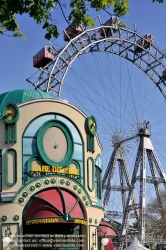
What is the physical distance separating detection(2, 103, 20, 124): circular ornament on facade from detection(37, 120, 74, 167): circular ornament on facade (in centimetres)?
155

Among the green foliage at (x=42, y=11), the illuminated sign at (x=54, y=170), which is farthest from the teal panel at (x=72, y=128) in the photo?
the green foliage at (x=42, y=11)

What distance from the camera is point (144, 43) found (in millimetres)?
56281

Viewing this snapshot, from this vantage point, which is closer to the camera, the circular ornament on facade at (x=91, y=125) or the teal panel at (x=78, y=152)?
the teal panel at (x=78, y=152)

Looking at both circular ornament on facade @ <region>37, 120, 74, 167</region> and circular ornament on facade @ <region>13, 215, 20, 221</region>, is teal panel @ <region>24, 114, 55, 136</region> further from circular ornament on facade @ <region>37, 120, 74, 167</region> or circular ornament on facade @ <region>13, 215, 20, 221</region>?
circular ornament on facade @ <region>13, 215, 20, 221</region>

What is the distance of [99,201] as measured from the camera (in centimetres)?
3325

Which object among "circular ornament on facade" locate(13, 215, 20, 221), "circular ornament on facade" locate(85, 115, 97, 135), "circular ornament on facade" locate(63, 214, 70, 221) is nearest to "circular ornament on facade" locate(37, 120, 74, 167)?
"circular ornament on facade" locate(85, 115, 97, 135)

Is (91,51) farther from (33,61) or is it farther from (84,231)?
(84,231)

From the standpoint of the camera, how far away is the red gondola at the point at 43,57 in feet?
155

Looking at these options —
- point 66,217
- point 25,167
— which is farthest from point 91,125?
point 66,217

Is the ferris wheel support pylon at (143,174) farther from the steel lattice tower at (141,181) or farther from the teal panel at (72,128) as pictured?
the teal panel at (72,128)

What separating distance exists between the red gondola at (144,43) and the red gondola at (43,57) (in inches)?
444

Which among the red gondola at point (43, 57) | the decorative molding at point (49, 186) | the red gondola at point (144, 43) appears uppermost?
the red gondola at point (144, 43)

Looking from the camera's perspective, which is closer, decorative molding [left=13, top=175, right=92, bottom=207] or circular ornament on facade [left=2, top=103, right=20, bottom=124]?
decorative molding [left=13, top=175, right=92, bottom=207]

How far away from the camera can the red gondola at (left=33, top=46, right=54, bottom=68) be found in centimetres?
4725
